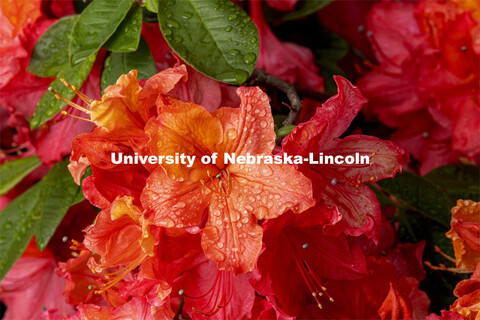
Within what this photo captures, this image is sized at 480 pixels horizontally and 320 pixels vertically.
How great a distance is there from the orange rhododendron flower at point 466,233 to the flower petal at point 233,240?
0.28m

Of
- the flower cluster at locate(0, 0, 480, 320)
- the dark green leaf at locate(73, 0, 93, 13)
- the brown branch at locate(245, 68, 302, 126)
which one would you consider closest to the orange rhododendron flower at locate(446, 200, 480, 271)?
the flower cluster at locate(0, 0, 480, 320)

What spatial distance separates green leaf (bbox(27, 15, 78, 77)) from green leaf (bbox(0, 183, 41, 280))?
22 cm

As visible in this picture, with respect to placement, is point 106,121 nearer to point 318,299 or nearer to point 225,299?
point 225,299

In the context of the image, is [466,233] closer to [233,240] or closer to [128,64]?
[233,240]

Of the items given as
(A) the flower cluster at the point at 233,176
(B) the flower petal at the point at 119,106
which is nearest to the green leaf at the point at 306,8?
(A) the flower cluster at the point at 233,176

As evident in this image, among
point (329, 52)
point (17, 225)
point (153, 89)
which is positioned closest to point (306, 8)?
point (329, 52)

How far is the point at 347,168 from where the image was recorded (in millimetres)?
591

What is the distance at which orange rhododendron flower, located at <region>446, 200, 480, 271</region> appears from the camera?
65cm

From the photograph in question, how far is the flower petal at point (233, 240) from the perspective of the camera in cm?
51

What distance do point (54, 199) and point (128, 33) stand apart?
0.28 m

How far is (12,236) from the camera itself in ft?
2.75

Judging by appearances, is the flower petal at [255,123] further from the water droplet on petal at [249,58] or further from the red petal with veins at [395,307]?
the red petal with veins at [395,307]

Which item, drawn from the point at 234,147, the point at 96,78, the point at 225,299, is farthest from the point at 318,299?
the point at 96,78

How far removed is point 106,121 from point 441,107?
0.61m
